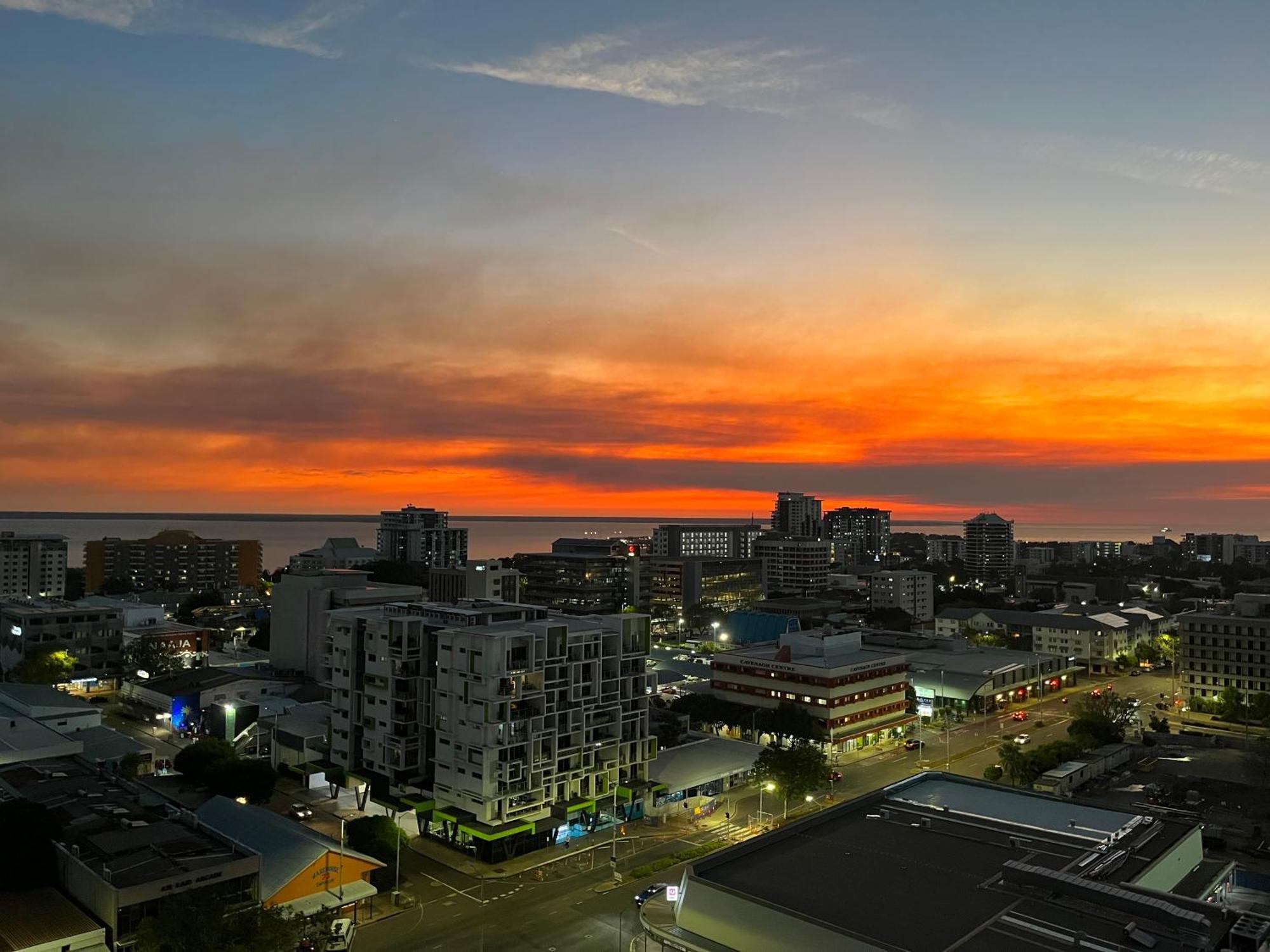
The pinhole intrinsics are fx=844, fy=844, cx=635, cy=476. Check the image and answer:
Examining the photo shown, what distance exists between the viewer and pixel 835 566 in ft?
646

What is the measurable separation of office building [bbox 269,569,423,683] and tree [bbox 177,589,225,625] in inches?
1360

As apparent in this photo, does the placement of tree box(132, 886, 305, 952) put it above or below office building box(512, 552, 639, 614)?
below

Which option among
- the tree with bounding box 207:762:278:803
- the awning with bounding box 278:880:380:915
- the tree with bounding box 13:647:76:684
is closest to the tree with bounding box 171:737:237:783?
the tree with bounding box 207:762:278:803

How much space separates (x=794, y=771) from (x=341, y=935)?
20.6 meters

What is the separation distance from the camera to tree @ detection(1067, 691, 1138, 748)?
49.2 m

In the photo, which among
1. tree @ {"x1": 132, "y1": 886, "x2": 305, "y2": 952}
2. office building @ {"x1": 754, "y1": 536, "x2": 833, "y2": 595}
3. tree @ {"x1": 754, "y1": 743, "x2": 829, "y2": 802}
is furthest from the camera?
office building @ {"x1": 754, "y1": 536, "x2": 833, "y2": 595}

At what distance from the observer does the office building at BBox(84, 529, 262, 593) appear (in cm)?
13562

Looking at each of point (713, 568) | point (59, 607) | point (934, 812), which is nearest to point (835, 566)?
point (713, 568)

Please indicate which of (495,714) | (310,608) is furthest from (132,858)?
(310,608)

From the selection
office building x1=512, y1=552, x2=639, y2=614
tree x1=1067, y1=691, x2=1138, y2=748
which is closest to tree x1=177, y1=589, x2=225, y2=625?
office building x1=512, y1=552, x2=639, y2=614

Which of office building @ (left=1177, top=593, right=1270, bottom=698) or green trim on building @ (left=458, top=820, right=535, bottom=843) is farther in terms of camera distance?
office building @ (left=1177, top=593, right=1270, bottom=698)

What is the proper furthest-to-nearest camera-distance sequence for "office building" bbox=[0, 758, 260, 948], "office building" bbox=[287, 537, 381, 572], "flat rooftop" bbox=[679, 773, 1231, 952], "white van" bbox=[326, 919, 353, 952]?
"office building" bbox=[287, 537, 381, 572]
"white van" bbox=[326, 919, 353, 952]
"office building" bbox=[0, 758, 260, 948]
"flat rooftop" bbox=[679, 773, 1231, 952]

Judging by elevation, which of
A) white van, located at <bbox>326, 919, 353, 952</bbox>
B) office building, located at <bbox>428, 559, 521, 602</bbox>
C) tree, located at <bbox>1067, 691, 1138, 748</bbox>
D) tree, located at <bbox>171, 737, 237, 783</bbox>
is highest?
office building, located at <bbox>428, 559, 521, 602</bbox>

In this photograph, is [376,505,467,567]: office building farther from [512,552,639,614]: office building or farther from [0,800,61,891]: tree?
[0,800,61,891]: tree
